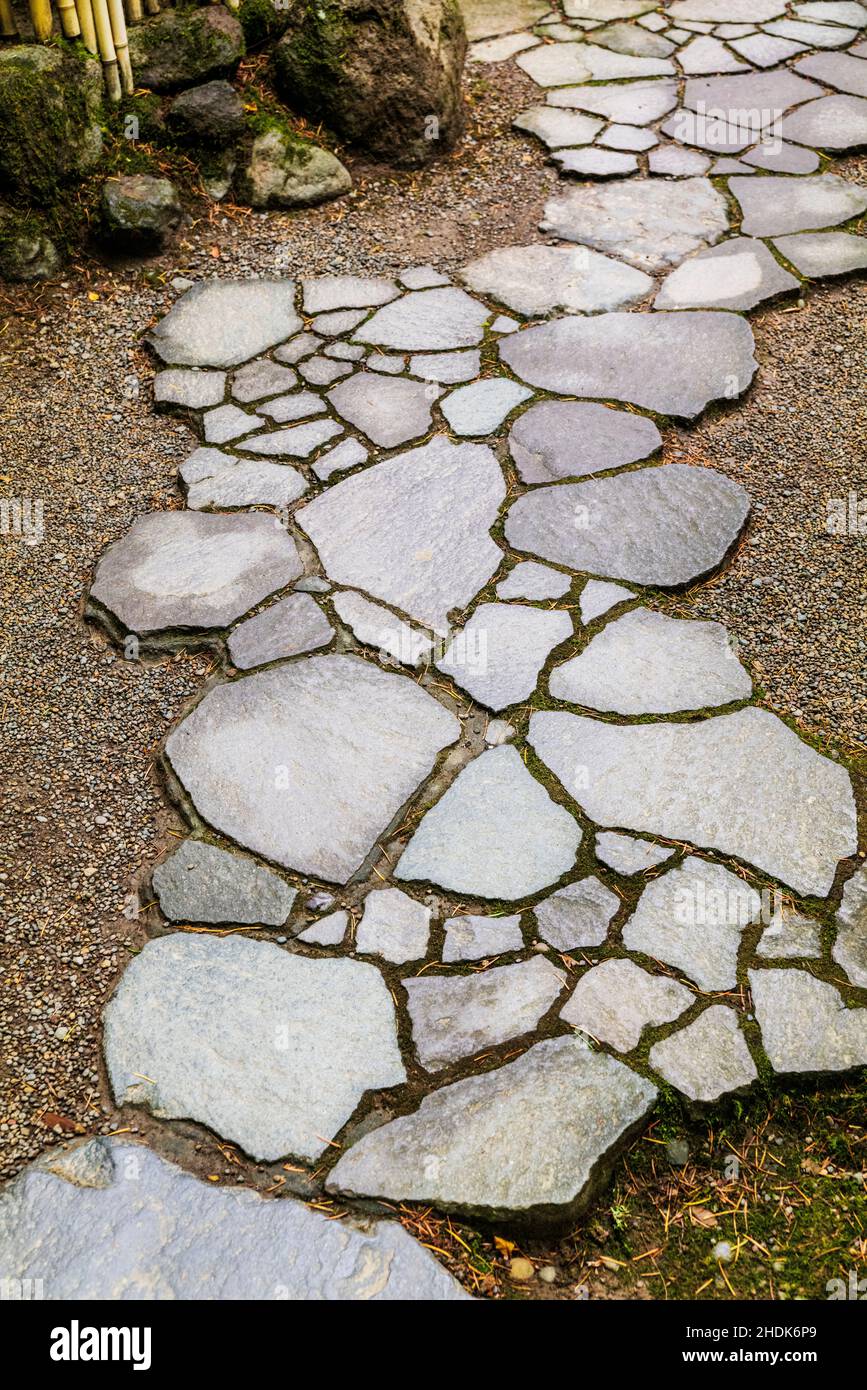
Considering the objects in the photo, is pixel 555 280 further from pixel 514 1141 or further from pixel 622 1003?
pixel 514 1141

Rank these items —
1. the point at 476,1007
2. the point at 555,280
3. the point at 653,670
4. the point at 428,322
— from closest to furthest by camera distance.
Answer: the point at 476,1007 → the point at 653,670 → the point at 428,322 → the point at 555,280

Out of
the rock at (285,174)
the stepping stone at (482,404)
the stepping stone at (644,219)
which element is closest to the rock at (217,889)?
the stepping stone at (482,404)

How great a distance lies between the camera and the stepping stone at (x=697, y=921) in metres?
2.53

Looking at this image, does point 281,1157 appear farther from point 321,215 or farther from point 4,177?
point 321,215

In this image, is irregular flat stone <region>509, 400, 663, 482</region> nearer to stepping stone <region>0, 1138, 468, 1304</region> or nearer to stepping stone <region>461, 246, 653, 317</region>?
stepping stone <region>461, 246, 653, 317</region>

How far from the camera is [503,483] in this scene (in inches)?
151

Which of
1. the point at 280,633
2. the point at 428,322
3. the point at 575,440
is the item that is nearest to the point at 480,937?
the point at 280,633

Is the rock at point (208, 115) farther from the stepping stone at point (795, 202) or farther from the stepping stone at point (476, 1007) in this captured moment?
the stepping stone at point (476, 1007)

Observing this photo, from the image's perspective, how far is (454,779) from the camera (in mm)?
2957

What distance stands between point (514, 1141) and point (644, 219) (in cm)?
427

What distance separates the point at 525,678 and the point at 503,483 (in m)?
0.94

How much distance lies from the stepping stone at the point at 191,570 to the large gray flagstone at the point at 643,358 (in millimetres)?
1318

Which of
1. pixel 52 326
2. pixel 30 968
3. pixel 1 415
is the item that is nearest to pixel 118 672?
pixel 30 968

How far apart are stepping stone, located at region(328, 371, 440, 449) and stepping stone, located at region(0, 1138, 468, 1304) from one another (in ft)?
8.64
